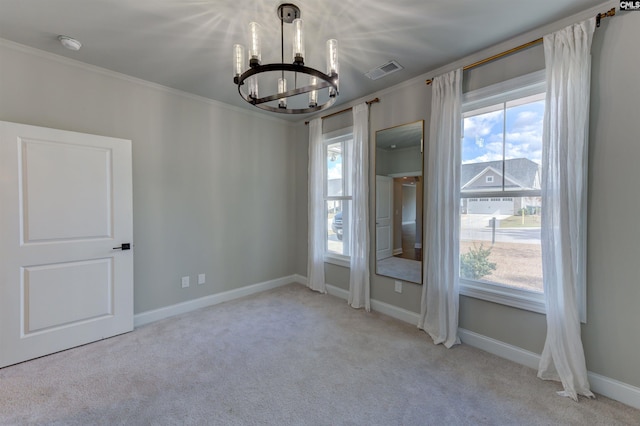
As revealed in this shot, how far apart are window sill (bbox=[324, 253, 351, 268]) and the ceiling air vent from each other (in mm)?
2318

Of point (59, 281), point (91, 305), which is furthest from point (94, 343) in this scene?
point (59, 281)

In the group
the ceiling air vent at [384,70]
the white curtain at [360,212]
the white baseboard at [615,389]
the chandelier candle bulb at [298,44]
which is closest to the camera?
the chandelier candle bulb at [298,44]

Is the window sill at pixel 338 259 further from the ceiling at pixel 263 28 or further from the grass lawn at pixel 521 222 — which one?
the ceiling at pixel 263 28

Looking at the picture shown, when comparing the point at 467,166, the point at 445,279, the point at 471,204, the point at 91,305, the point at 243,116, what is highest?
the point at 243,116

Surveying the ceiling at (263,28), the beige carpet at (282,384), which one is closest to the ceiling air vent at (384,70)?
the ceiling at (263,28)

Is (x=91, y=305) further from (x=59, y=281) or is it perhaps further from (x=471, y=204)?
(x=471, y=204)

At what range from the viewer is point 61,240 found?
2.50m

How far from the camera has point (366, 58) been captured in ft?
8.52

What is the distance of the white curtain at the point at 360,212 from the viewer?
3463mm

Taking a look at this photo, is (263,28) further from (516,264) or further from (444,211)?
(516,264)

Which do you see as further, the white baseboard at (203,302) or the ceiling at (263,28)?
the white baseboard at (203,302)

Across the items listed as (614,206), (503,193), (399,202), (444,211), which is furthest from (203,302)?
(614,206)

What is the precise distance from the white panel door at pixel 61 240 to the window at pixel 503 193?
3479 mm

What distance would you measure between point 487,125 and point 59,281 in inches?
166
